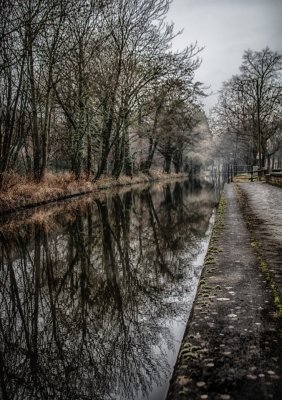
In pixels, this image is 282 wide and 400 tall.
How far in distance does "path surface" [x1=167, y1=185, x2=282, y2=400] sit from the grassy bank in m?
9.91

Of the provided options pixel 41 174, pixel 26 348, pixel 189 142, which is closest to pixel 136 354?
pixel 26 348

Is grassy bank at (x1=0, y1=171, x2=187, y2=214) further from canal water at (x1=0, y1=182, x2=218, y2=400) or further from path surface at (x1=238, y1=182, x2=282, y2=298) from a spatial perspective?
path surface at (x1=238, y1=182, x2=282, y2=298)

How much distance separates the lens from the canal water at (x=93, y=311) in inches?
111

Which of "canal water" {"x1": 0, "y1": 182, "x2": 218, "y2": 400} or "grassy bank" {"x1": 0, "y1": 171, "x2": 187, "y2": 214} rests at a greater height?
"grassy bank" {"x1": 0, "y1": 171, "x2": 187, "y2": 214}

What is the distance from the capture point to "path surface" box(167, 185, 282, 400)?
2.26 metres

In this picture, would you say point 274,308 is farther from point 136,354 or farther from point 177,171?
point 177,171

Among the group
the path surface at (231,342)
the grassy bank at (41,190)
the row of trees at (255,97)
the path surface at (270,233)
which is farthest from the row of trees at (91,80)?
the path surface at (231,342)

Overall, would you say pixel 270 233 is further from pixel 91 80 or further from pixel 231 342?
pixel 91 80

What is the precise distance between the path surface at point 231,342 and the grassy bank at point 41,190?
32.5 ft

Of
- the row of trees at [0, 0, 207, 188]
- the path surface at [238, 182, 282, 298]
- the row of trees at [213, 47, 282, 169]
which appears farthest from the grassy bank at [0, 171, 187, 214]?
the row of trees at [213, 47, 282, 169]

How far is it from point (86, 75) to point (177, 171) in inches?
1367

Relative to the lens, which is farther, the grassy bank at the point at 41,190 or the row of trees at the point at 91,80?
the row of trees at the point at 91,80

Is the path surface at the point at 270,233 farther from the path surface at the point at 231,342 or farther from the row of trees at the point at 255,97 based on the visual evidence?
the row of trees at the point at 255,97

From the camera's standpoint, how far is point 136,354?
10.4 ft
